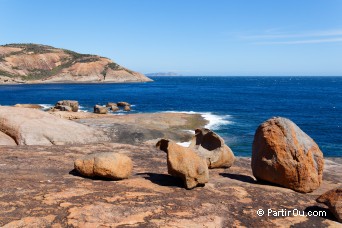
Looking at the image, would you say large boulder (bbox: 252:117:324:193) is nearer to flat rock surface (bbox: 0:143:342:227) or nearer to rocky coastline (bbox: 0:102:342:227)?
rocky coastline (bbox: 0:102:342:227)

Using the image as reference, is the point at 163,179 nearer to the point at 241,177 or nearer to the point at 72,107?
the point at 241,177

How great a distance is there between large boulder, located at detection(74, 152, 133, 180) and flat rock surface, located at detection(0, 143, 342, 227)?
295mm

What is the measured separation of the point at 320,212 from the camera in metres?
12.3

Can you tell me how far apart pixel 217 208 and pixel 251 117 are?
180 feet

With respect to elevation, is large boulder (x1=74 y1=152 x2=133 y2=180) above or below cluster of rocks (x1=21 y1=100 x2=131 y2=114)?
above

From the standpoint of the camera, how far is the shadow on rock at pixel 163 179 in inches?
555

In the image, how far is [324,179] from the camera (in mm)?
17516

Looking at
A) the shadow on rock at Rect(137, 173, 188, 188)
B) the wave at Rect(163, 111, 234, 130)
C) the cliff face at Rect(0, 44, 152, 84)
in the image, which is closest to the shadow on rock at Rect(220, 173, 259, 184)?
the shadow on rock at Rect(137, 173, 188, 188)

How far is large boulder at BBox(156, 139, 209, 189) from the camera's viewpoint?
13469mm

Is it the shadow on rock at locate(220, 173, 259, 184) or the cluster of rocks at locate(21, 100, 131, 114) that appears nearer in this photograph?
the shadow on rock at locate(220, 173, 259, 184)

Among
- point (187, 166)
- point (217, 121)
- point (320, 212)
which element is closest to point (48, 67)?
point (217, 121)

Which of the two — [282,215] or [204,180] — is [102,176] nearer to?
[204,180]

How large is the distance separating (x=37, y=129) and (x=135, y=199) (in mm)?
15337

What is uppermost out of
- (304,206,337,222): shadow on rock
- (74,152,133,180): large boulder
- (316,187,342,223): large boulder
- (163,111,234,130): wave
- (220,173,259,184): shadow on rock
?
(74,152,133,180): large boulder
